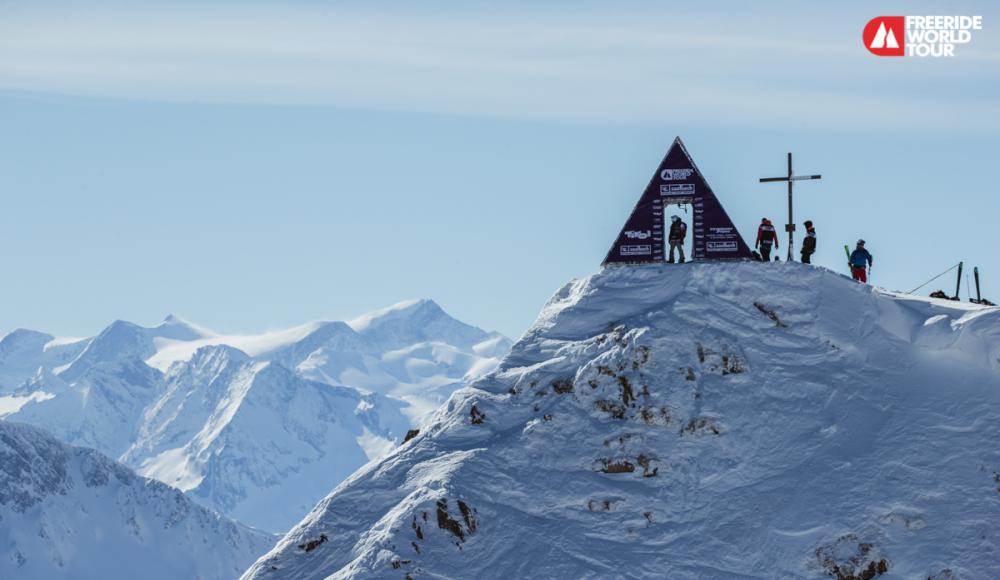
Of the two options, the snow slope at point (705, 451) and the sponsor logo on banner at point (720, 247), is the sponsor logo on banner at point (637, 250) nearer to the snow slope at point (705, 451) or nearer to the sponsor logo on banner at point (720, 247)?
the snow slope at point (705, 451)

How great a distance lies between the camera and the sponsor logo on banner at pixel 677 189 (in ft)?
251

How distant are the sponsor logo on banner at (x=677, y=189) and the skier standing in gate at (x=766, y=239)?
3665 millimetres

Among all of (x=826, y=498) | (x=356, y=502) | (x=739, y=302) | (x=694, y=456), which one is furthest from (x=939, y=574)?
(x=356, y=502)

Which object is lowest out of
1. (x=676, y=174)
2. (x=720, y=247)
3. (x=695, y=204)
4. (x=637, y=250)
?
(x=637, y=250)

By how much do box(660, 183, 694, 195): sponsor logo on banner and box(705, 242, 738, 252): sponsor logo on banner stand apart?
8.28 feet

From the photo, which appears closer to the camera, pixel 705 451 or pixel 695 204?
pixel 705 451

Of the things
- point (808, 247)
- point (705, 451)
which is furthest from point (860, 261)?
point (705, 451)

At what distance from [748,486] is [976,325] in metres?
13.6

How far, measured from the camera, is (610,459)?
67375mm

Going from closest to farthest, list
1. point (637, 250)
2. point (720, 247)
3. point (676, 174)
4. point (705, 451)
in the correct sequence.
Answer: point (705, 451) → point (720, 247) → point (676, 174) → point (637, 250)

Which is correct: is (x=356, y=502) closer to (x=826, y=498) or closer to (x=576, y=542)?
(x=576, y=542)

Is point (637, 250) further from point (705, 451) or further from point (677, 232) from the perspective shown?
point (705, 451)

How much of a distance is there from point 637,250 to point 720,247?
3.85 meters

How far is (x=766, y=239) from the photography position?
7662cm
